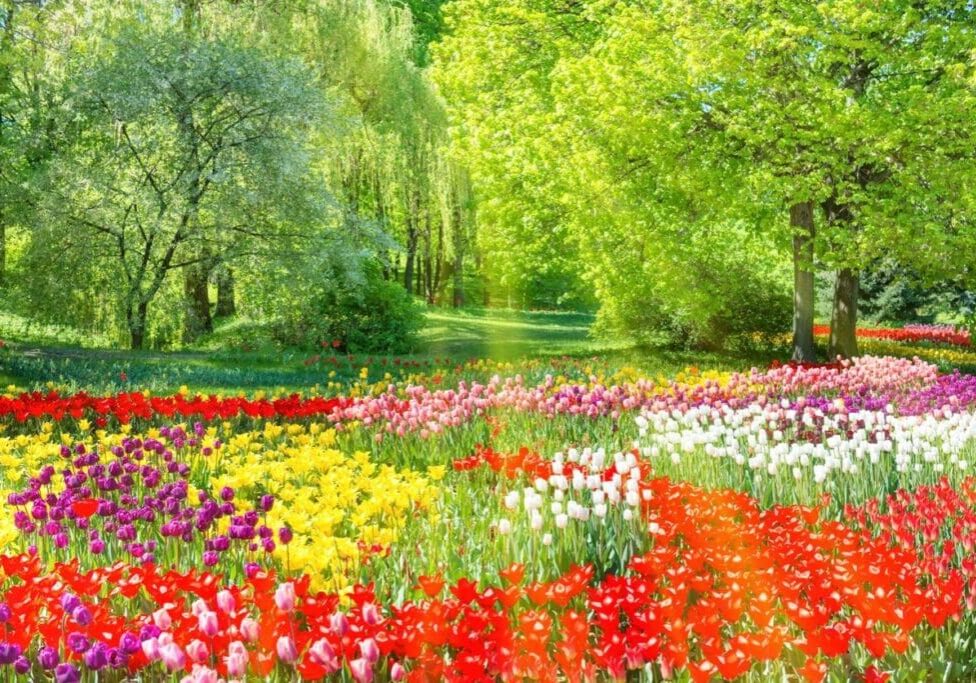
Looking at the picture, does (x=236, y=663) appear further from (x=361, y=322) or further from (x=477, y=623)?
(x=361, y=322)

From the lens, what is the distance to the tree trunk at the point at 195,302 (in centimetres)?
1873

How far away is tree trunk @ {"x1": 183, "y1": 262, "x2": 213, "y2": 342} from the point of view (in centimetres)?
1873

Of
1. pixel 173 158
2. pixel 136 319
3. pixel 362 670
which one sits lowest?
pixel 362 670

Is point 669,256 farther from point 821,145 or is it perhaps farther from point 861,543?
point 861,543

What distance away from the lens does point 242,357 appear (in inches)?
667

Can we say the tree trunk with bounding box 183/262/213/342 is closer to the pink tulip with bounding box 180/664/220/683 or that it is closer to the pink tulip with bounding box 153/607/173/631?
the pink tulip with bounding box 153/607/173/631

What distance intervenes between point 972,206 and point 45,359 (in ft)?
44.6

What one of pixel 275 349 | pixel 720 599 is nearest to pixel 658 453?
pixel 720 599

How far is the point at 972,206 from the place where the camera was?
12.9 metres

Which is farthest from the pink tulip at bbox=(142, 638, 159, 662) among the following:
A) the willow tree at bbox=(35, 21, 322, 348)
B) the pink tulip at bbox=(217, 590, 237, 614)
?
the willow tree at bbox=(35, 21, 322, 348)

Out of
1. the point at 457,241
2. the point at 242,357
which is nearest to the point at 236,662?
the point at 242,357

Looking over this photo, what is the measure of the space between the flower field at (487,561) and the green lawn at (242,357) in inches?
169

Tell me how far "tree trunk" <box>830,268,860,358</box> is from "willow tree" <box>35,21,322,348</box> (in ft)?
34.3

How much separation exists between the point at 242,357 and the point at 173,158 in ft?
14.3
